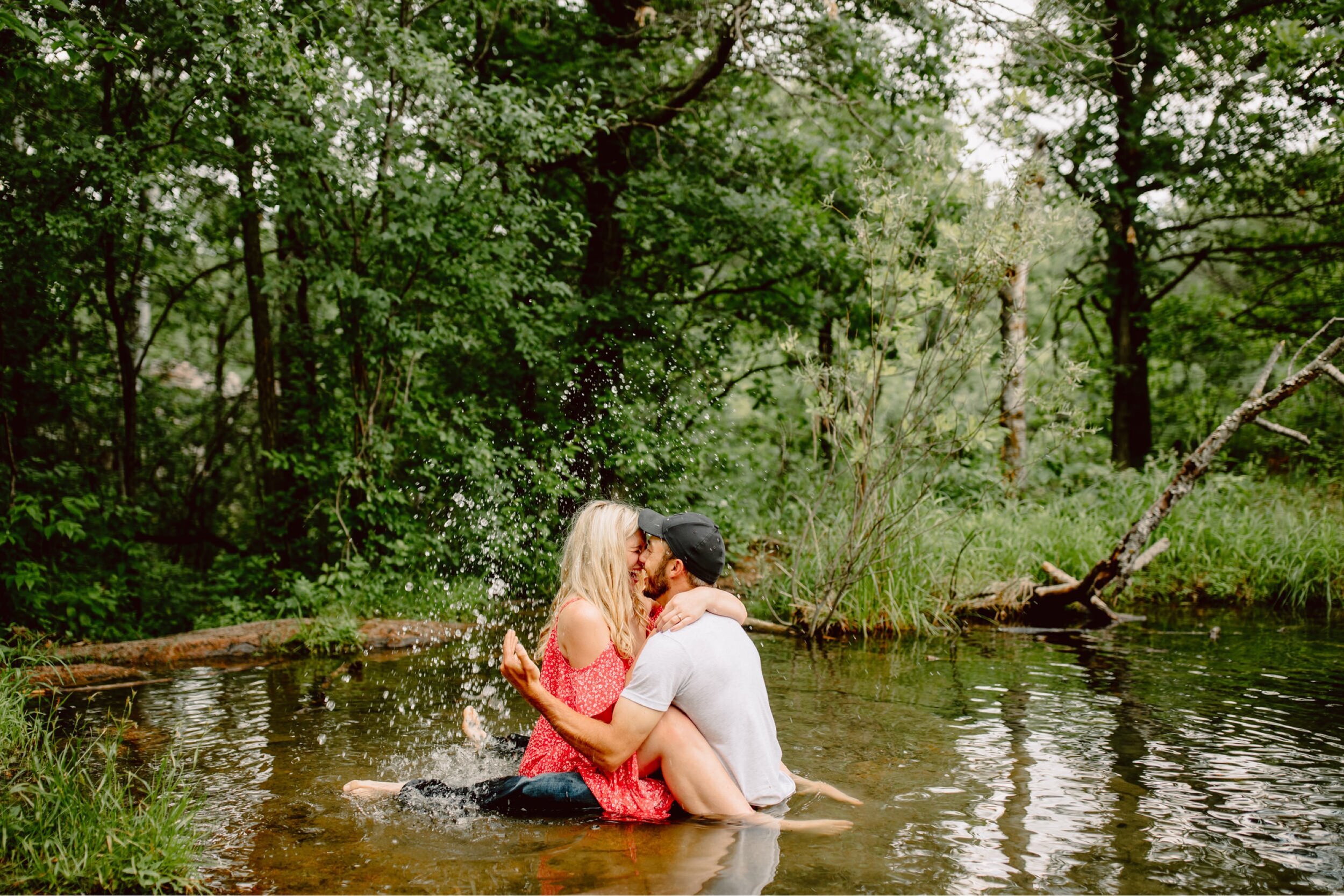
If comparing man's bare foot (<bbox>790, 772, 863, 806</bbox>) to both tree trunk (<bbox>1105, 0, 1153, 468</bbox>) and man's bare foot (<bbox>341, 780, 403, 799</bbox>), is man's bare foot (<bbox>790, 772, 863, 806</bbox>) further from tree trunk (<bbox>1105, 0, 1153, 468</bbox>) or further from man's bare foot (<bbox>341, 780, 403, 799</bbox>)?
tree trunk (<bbox>1105, 0, 1153, 468</bbox>)

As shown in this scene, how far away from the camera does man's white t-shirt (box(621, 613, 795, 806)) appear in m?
3.63

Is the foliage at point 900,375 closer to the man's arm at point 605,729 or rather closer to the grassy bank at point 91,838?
the man's arm at point 605,729

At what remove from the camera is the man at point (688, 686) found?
360 centimetres

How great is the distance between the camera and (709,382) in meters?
12.8

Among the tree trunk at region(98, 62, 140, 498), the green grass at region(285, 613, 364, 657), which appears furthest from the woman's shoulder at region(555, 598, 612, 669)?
the tree trunk at region(98, 62, 140, 498)

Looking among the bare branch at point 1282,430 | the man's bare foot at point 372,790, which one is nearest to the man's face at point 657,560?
the man's bare foot at point 372,790

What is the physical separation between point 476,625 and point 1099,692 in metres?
5.99

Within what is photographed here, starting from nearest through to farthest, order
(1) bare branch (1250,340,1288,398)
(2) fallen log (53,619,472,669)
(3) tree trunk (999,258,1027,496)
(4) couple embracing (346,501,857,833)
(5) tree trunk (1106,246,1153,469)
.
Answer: (4) couple embracing (346,501,857,833)
(1) bare branch (1250,340,1288,398)
(2) fallen log (53,619,472,669)
(3) tree trunk (999,258,1027,496)
(5) tree trunk (1106,246,1153,469)

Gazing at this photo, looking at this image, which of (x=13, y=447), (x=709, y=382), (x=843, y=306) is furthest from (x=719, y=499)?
(x=13, y=447)

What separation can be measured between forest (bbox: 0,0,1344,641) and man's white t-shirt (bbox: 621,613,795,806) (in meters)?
3.93

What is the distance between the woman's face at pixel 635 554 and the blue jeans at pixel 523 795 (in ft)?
2.97

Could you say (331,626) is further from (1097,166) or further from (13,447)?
(1097,166)

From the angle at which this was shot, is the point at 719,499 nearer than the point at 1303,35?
Yes

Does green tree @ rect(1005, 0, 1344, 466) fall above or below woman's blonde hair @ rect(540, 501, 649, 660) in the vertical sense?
above
